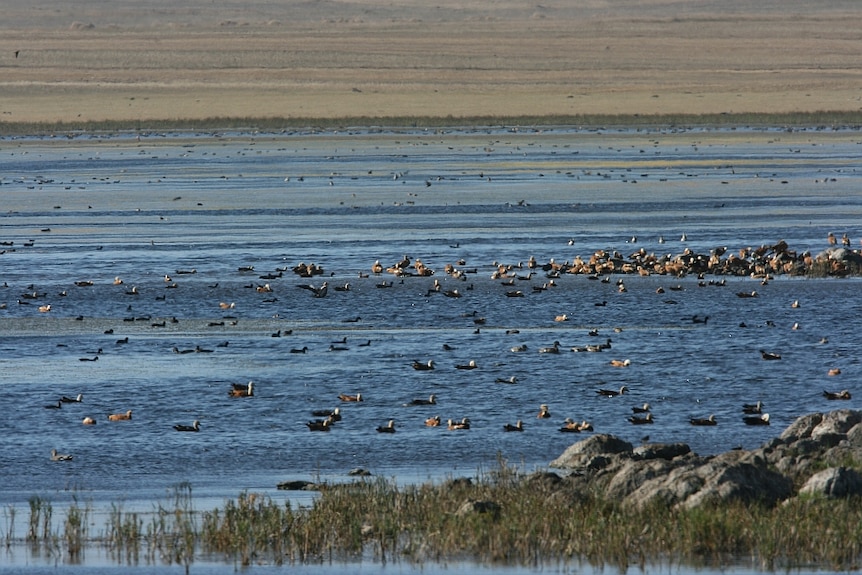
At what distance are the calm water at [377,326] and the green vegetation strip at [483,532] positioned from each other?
1.52 meters

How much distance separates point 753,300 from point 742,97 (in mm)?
94599

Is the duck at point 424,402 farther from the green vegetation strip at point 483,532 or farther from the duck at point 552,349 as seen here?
the green vegetation strip at point 483,532

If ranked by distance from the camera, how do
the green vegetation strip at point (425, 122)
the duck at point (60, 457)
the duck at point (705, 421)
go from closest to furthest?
the duck at point (60, 457)
the duck at point (705, 421)
the green vegetation strip at point (425, 122)

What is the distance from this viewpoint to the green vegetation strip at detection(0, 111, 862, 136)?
103906 mm

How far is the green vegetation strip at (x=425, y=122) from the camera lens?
341ft

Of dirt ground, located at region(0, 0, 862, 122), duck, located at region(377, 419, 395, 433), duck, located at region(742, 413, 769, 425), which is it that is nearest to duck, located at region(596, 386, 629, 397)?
duck, located at region(742, 413, 769, 425)

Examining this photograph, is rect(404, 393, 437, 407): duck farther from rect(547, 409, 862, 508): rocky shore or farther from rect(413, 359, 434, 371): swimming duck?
rect(547, 409, 862, 508): rocky shore

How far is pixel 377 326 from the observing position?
2952 cm

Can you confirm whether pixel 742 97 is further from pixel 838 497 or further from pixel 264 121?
pixel 838 497

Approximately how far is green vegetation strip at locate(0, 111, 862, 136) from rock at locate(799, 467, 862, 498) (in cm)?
8792

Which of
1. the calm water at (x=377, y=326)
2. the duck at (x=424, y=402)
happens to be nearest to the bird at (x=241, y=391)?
the calm water at (x=377, y=326)

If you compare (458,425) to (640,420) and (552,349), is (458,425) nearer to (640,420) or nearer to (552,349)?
(640,420)

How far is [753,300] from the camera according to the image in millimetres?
31391

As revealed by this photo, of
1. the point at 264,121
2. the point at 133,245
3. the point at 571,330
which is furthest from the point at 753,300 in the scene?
the point at 264,121
